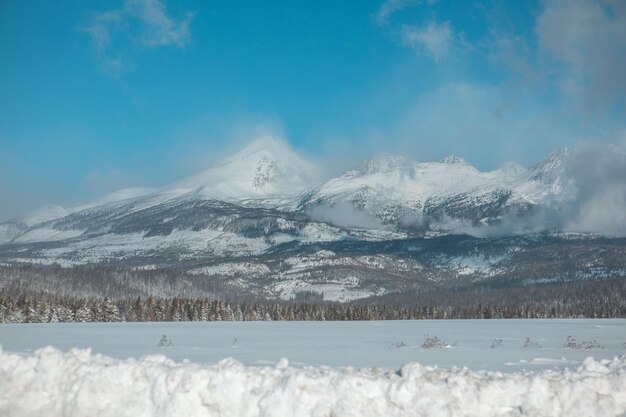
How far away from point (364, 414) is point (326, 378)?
1.25 m

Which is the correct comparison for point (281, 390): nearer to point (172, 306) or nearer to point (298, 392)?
point (298, 392)

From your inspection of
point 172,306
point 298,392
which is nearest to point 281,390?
point 298,392

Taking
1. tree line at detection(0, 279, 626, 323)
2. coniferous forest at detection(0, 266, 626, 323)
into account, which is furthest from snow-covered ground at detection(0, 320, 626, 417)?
coniferous forest at detection(0, 266, 626, 323)

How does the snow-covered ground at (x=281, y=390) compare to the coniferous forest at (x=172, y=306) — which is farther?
the coniferous forest at (x=172, y=306)

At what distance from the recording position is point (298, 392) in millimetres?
11695

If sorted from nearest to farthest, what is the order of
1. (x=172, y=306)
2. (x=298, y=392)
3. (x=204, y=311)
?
(x=298, y=392) < (x=172, y=306) < (x=204, y=311)

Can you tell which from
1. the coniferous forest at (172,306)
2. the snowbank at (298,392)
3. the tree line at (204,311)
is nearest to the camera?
the snowbank at (298,392)

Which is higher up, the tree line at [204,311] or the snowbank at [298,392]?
the snowbank at [298,392]

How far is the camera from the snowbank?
11.5 metres

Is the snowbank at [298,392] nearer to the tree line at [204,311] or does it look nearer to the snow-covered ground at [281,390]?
the snow-covered ground at [281,390]

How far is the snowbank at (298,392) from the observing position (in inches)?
453

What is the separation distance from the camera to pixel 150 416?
11586 mm

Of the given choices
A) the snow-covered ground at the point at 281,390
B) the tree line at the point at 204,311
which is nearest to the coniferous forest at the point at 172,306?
the tree line at the point at 204,311

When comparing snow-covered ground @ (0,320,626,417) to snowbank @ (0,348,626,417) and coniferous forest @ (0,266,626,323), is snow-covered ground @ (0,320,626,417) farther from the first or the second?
coniferous forest @ (0,266,626,323)
